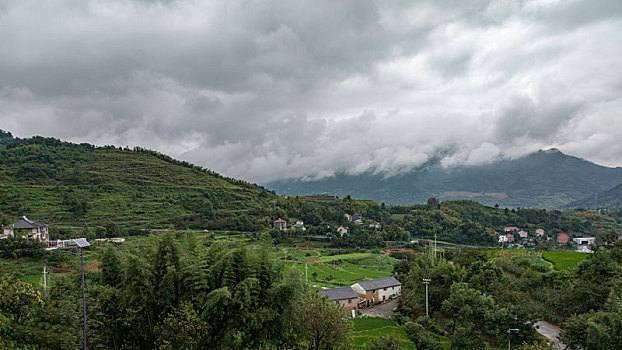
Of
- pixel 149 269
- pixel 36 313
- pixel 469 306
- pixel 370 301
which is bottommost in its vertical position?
pixel 370 301

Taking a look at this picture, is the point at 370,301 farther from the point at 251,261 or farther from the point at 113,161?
the point at 113,161

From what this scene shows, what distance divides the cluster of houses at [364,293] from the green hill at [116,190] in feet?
103

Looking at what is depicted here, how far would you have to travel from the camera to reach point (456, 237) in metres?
79.4

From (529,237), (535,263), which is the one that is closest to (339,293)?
(535,263)

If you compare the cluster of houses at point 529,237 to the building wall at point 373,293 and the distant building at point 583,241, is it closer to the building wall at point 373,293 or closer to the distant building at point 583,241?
the distant building at point 583,241

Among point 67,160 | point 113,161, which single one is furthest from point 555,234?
point 67,160

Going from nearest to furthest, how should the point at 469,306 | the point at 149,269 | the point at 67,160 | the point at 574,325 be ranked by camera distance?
1. the point at 149,269
2. the point at 574,325
3. the point at 469,306
4. the point at 67,160

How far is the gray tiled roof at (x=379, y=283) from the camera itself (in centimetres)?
3928

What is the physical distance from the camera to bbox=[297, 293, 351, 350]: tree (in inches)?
559

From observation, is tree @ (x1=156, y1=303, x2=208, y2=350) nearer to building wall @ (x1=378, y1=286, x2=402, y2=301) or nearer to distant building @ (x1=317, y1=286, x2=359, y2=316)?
distant building @ (x1=317, y1=286, x2=359, y2=316)

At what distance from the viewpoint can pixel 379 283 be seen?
40719 millimetres

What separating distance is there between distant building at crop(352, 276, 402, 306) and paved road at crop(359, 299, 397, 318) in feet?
2.82

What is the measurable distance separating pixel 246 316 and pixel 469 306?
1592 cm

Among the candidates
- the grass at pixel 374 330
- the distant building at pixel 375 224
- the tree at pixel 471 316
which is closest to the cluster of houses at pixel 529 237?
the distant building at pixel 375 224
